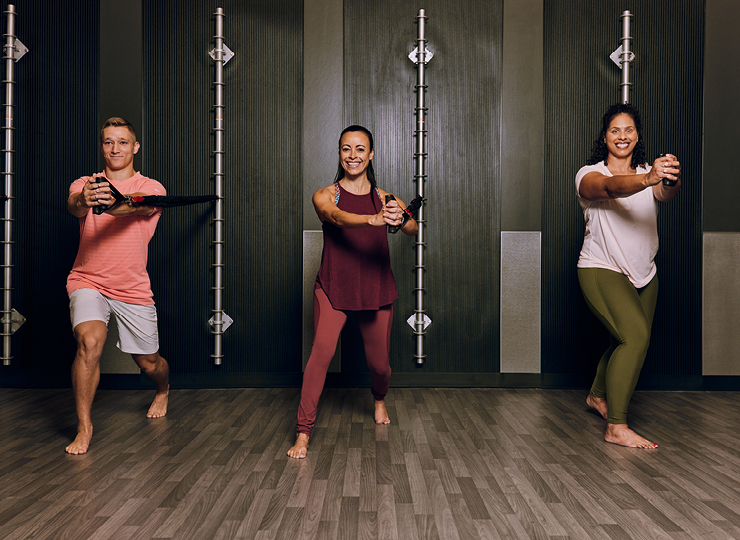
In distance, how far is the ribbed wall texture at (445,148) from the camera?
3766 mm

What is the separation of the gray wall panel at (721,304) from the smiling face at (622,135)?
5.25ft

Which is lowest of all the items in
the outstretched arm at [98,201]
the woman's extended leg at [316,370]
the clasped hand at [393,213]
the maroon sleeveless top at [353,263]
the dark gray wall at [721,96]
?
the woman's extended leg at [316,370]

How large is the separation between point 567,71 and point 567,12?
1.43 ft

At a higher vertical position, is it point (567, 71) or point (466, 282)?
point (567, 71)

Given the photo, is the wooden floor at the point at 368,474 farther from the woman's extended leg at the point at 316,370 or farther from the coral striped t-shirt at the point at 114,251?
the coral striped t-shirt at the point at 114,251

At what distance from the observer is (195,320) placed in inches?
149

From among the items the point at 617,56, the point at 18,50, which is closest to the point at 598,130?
the point at 617,56

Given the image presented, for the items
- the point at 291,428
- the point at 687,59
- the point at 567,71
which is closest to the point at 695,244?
the point at 687,59

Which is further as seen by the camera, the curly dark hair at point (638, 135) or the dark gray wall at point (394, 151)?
the dark gray wall at point (394, 151)

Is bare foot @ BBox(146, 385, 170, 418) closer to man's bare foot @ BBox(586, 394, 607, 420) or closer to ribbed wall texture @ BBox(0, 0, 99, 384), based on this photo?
ribbed wall texture @ BBox(0, 0, 99, 384)

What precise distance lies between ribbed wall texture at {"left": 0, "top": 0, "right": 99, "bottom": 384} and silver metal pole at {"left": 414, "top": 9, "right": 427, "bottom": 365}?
2.33 metres

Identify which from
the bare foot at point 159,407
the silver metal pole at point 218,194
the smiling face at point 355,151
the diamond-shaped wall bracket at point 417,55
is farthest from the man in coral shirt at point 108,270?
the diamond-shaped wall bracket at point 417,55

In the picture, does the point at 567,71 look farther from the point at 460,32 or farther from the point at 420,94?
the point at 420,94

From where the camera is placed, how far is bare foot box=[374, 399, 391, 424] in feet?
9.62
